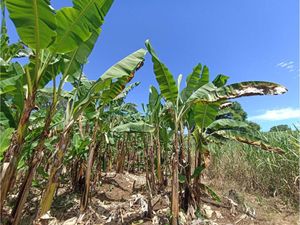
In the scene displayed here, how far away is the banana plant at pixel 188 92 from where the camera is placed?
3.62 m

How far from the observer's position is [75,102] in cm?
305

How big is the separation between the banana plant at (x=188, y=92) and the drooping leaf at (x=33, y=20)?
5.78ft

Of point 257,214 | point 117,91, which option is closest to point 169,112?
point 117,91

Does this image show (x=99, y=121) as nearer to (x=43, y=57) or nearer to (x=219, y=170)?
(x=43, y=57)

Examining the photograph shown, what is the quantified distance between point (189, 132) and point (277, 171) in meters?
2.92

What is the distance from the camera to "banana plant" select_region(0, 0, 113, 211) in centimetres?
220

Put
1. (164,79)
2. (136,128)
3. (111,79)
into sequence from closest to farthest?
(111,79), (164,79), (136,128)

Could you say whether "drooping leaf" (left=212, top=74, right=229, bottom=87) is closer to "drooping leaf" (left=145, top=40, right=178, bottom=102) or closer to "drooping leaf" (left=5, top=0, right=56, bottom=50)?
"drooping leaf" (left=145, top=40, right=178, bottom=102)

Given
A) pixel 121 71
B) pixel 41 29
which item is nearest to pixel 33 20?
pixel 41 29

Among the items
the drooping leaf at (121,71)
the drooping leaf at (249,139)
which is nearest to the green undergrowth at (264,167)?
the drooping leaf at (249,139)

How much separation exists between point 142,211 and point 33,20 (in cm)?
339

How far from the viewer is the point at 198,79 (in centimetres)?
425

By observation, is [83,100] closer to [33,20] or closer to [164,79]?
[33,20]

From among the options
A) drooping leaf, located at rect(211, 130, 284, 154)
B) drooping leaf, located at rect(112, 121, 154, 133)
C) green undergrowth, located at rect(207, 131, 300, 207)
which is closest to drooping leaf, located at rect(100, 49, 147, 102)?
drooping leaf, located at rect(112, 121, 154, 133)
